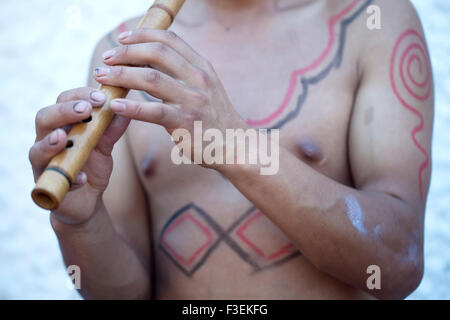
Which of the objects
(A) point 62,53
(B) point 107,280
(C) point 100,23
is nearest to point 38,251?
(A) point 62,53

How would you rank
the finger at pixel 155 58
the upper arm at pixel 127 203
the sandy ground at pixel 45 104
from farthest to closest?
the sandy ground at pixel 45 104
the upper arm at pixel 127 203
the finger at pixel 155 58

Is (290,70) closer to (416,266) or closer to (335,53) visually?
(335,53)

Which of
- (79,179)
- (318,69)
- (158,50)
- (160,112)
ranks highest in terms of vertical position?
(318,69)

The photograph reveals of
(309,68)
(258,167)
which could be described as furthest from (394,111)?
(258,167)

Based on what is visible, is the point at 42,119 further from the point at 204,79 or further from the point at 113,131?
the point at 204,79

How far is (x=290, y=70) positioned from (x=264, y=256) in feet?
1.57

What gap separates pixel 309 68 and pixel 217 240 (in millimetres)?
495

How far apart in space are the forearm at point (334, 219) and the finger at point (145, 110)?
15 cm

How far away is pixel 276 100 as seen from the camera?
53.5 inches

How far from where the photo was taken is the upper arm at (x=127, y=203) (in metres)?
1.39

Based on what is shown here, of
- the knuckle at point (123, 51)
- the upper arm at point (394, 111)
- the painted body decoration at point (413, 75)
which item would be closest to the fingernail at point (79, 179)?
the knuckle at point (123, 51)

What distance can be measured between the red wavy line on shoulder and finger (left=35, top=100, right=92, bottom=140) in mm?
526

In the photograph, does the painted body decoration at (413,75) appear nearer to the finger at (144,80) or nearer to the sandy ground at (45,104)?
the finger at (144,80)

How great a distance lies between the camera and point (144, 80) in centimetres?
92
